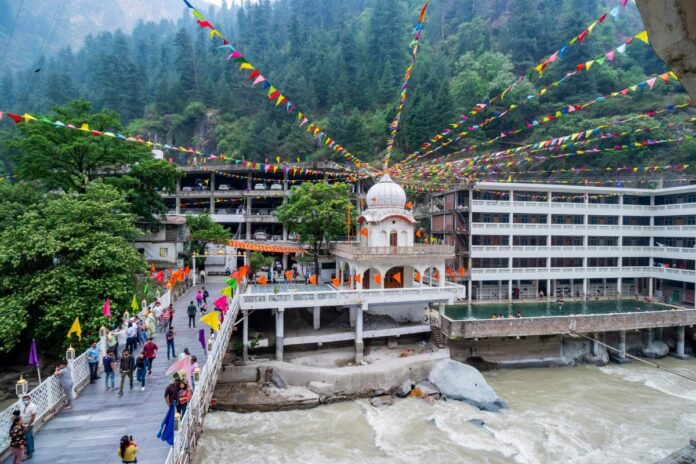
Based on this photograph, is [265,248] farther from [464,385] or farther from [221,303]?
[464,385]

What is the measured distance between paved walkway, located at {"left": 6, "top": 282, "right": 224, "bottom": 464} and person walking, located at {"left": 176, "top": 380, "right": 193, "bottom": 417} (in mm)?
832

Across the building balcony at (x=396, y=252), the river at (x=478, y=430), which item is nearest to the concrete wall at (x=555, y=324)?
the river at (x=478, y=430)

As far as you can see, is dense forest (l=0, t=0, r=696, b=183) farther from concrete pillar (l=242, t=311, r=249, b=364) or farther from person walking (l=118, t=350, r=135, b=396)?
person walking (l=118, t=350, r=135, b=396)

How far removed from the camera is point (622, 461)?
1628cm

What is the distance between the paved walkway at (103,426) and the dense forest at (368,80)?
4218 centimetres

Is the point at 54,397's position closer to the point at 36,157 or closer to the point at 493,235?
the point at 36,157

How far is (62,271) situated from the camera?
1764 cm

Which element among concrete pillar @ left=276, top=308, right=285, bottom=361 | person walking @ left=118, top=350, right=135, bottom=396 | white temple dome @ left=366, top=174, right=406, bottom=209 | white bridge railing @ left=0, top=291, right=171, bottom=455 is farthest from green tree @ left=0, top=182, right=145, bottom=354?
white temple dome @ left=366, top=174, right=406, bottom=209

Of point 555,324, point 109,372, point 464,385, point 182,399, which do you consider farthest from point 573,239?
point 109,372

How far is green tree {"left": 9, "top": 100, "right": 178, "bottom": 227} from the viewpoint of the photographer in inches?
1039

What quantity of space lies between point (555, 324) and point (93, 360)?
2522 cm

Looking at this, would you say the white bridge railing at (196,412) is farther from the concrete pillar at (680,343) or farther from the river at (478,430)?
the concrete pillar at (680,343)

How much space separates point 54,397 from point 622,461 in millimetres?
20859

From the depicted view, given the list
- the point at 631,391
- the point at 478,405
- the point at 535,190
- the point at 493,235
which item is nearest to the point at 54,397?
the point at 478,405
